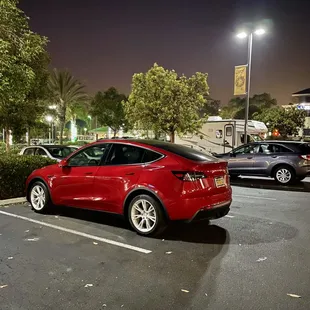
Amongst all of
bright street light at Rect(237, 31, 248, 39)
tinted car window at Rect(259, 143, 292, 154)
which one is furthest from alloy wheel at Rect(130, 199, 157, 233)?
bright street light at Rect(237, 31, 248, 39)

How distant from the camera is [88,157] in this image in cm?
625

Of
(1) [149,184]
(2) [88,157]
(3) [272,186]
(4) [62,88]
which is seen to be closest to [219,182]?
(1) [149,184]

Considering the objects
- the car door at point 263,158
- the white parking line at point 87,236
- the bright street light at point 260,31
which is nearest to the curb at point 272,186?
the car door at point 263,158

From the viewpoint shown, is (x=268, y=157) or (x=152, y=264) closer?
(x=152, y=264)

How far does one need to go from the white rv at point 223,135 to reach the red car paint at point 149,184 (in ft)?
53.7

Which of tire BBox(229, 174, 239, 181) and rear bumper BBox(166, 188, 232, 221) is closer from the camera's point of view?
rear bumper BBox(166, 188, 232, 221)

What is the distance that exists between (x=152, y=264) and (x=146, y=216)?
116 centimetres

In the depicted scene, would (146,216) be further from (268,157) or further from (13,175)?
(268,157)

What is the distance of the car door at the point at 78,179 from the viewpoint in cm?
588

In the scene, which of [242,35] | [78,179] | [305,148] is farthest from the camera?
[242,35]

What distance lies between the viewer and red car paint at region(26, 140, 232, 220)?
4973mm

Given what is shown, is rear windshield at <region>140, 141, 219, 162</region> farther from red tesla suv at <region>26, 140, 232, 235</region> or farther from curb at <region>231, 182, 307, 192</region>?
curb at <region>231, 182, 307, 192</region>

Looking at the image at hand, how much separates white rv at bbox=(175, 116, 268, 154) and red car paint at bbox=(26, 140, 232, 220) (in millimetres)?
16353

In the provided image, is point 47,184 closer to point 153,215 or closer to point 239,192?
point 153,215
